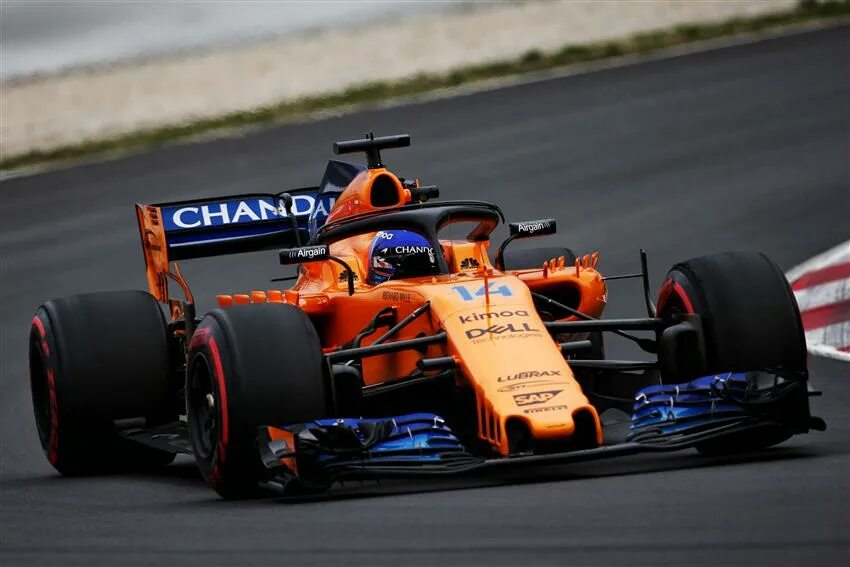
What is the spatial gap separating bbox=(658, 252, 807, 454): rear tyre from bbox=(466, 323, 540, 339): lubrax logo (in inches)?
34.8

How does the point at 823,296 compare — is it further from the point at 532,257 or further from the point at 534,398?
the point at 534,398

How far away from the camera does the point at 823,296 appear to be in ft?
39.7

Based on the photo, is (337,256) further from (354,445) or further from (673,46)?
(673,46)

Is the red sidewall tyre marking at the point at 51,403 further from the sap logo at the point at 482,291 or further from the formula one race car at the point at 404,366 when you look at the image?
the sap logo at the point at 482,291

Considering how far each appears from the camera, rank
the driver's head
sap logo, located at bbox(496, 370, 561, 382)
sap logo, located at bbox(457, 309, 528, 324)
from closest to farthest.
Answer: sap logo, located at bbox(496, 370, 561, 382) → sap logo, located at bbox(457, 309, 528, 324) → the driver's head

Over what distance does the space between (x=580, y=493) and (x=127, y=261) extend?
10011mm

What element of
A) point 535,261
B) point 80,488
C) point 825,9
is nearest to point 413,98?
point 825,9

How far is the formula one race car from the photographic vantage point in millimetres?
7754

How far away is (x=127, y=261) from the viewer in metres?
16.6

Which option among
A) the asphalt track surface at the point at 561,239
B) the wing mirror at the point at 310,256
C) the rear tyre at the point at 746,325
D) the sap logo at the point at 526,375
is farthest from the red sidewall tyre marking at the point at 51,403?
the rear tyre at the point at 746,325

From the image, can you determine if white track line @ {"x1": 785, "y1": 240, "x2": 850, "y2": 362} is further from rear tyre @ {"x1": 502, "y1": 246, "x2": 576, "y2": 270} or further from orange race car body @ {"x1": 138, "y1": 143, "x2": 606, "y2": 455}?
orange race car body @ {"x1": 138, "y1": 143, "x2": 606, "y2": 455}

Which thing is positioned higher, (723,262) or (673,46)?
(673,46)

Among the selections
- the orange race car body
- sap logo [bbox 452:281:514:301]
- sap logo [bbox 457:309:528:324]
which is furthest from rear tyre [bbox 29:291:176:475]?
sap logo [bbox 457:309:528:324]

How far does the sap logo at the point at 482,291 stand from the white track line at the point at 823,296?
336 centimetres
